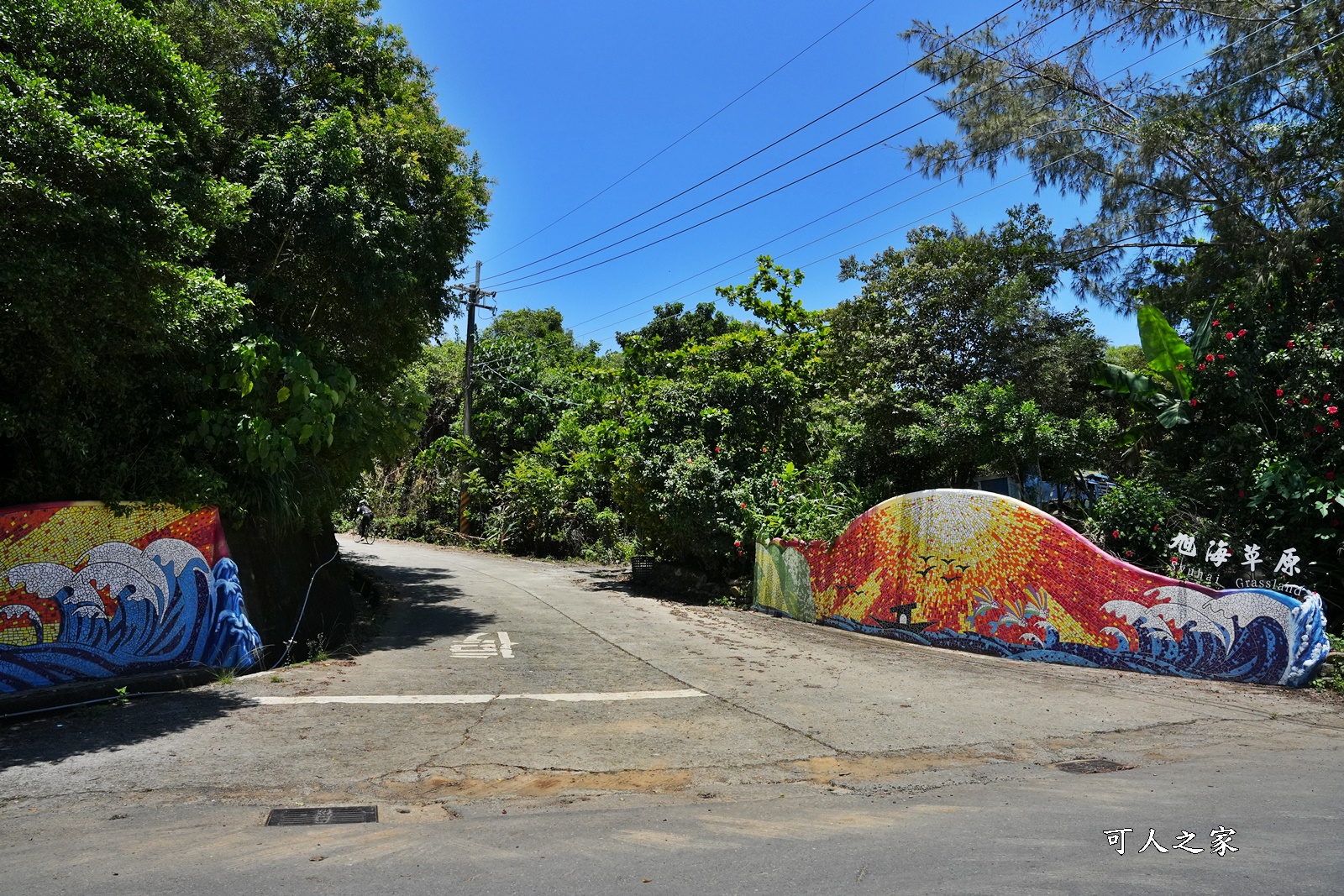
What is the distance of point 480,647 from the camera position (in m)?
11.5

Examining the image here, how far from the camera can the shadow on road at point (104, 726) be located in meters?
6.30

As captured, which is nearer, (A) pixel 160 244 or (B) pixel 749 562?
(A) pixel 160 244

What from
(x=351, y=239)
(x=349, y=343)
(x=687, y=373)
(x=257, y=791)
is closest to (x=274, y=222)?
(x=351, y=239)

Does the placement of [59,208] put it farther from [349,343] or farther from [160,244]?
[349,343]

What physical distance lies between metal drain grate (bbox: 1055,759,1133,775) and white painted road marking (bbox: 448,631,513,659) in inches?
263

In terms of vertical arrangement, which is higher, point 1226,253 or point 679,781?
point 1226,253

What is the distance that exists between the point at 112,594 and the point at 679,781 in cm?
588

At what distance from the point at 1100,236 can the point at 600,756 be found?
11593 millimetres

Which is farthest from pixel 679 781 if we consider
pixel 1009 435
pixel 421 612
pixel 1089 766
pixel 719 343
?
pixel 719 343

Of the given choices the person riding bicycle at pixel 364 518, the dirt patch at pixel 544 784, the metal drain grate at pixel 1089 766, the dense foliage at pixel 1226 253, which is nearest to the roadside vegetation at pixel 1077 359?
Result: the dense foliage at pixel 1226 253

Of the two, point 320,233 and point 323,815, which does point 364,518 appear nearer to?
point 320,233

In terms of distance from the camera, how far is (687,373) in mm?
18797

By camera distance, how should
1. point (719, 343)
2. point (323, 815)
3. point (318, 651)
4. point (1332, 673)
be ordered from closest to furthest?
point (323, 815)
point (1332, 673)
point (318, 651)
point (719, 343)

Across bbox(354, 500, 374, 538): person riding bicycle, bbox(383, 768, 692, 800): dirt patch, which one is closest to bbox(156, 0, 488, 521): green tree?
bbox(383, 768, 692, 800): dirt patch
